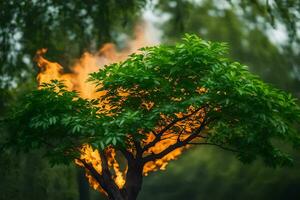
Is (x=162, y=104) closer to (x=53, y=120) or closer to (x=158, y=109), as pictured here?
(x=158, y=109)

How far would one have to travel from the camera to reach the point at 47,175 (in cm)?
2397

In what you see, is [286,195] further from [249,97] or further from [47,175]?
[249,97]

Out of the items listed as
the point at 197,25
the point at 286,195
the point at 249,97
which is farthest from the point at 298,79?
the point at 249,97

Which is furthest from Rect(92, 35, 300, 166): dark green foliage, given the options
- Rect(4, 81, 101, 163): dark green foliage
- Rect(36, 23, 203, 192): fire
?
Rect(4, 81, 101, 163): dark green foliage

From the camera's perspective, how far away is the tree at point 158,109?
10891 millimetres

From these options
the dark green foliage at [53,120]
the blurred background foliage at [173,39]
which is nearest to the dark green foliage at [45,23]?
the blurred background foliage at [173,39]

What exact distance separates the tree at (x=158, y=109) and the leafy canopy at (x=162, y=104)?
2 cm

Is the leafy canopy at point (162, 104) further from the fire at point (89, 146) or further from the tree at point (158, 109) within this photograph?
→ the fire at point (89, 146)

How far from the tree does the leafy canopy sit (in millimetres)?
21

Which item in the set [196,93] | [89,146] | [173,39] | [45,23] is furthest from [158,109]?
[173,39]

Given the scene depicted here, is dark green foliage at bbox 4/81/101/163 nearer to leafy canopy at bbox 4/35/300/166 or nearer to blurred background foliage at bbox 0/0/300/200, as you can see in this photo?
leafy canopy at bbox 4/35/300/166

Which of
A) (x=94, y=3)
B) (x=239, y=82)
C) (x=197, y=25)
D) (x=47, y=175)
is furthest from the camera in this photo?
(x=197, y=25)

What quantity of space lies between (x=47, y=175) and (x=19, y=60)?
19.4 feet

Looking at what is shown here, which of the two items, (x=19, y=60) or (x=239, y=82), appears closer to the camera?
(x=239, y=82)
